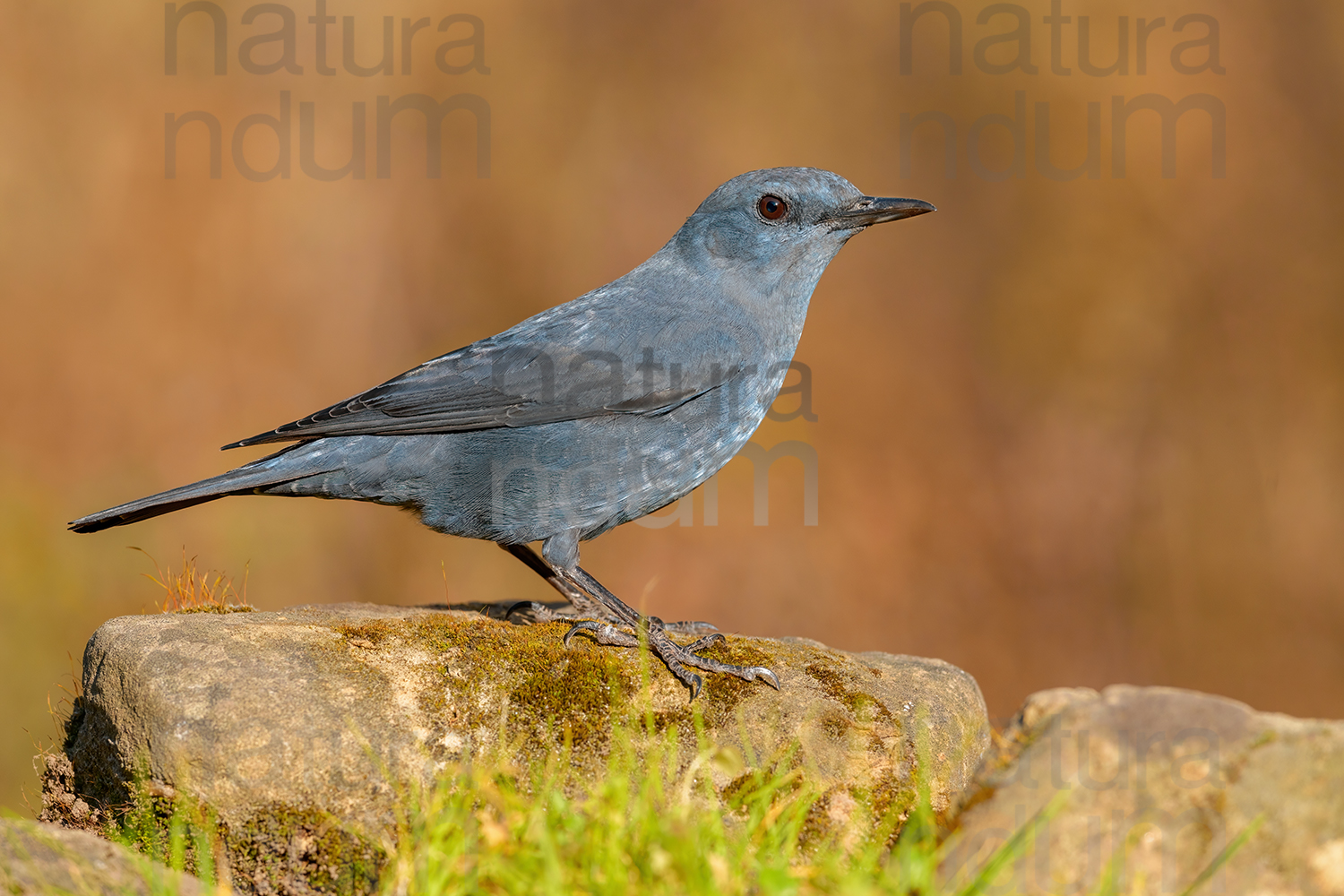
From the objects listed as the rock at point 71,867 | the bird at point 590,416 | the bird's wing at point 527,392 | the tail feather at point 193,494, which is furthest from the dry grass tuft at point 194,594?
the rock at point 71,867

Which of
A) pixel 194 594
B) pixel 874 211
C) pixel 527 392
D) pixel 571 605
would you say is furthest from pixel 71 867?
pixel 874 211

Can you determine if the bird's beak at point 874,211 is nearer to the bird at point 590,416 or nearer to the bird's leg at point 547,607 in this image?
the bird at point 590,416

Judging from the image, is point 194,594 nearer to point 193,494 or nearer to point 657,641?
point 193,494

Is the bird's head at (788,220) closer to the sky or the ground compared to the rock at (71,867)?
closer to the sky

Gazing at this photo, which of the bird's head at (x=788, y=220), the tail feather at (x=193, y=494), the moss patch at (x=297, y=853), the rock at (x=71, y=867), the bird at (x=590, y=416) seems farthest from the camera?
the bird's head at (x=788, y=220)

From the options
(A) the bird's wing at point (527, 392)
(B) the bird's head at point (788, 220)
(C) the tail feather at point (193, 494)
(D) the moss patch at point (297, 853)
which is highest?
(B) the bird's head at point (788, 220)

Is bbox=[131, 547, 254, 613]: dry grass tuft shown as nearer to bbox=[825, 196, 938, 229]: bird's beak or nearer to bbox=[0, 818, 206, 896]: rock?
bbox=[0, 818, 206, 896]: rock
